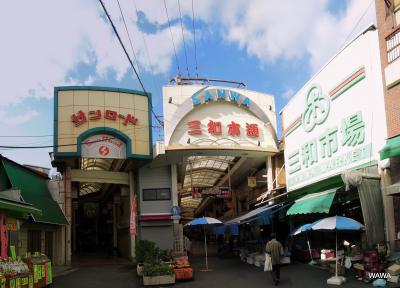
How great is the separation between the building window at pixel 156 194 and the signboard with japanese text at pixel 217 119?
4.17 meters

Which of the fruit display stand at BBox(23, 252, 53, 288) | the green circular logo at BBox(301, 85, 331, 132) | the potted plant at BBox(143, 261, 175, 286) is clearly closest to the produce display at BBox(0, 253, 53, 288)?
the fruit display stand at BBox(23, 252, 53, 288)

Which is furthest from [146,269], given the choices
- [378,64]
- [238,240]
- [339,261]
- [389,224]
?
[238,240]

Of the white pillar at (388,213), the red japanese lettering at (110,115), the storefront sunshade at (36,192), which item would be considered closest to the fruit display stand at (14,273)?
the storefront sunshade at (36,192)

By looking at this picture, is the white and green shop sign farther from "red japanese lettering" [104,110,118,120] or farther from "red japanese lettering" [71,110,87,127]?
"red japanese lettering" [71,110,87,127]

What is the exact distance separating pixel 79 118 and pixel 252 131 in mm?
9780

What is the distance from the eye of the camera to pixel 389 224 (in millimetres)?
13734

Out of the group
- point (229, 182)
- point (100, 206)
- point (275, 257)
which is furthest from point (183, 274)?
point (100, 206)

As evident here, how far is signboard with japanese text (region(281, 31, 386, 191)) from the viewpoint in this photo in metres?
14.8

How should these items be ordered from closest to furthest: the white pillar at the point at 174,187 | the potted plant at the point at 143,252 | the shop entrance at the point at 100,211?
the potted plant at the point at 143,252
the white pillar at the point at 174,187
the shop entrance at the point at 100,211

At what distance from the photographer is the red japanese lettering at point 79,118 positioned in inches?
980

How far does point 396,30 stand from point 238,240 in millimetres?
26801

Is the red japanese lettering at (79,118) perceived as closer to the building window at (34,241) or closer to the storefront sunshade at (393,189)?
the building window at (34,241)

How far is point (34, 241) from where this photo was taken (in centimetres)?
2231

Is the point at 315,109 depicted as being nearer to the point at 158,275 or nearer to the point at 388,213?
the point at 388,213
